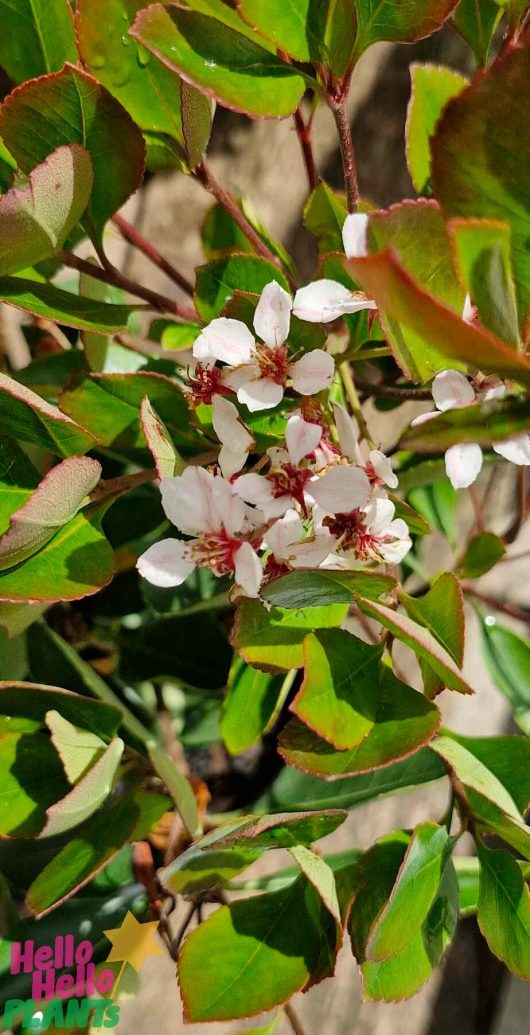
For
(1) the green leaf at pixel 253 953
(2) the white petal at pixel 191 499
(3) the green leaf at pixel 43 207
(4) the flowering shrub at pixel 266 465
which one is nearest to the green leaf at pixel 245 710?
(4) the flowering shrub at pixel 266 465

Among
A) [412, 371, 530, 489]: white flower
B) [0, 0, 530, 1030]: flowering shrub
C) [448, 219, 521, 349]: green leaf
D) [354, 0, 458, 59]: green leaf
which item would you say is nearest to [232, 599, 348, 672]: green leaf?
[0, 0, 530, 1030]: flowering shrub

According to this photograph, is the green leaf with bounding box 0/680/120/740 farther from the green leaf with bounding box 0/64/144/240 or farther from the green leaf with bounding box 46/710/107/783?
the green leaf with bounding box 0/64/144/240

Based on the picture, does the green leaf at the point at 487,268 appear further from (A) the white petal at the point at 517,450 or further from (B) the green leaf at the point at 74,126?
(B) the green leaf at the point at 74,126

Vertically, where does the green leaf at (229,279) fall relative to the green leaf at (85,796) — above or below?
above

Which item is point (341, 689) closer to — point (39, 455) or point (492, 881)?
point (492, 881)

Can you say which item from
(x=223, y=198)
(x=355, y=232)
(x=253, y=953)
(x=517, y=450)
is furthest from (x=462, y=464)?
(x=253, y=953)

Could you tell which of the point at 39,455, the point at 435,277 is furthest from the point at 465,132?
the point at 39,455
